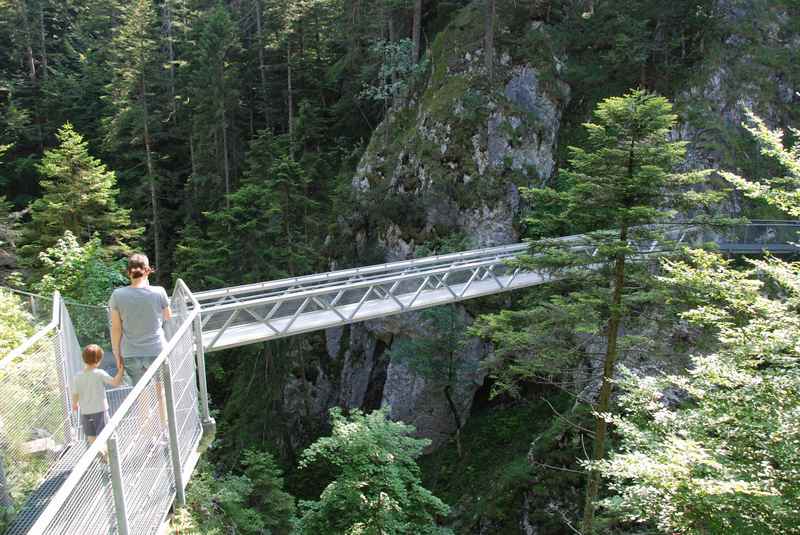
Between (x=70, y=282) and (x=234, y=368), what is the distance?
1342 centimetres

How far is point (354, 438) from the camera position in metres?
10.9

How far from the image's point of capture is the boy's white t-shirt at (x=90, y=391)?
467 centimetres

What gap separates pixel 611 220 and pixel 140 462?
813 centimetres

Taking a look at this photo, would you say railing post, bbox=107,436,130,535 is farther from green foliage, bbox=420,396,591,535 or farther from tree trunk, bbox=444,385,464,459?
tree trunk, bbox=444,385,464,459

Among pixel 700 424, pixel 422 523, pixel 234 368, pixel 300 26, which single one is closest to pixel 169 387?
pixel 700 424

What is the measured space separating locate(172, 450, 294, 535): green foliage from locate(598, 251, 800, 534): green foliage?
5.03m

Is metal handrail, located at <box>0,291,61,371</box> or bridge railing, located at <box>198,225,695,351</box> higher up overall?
metal handrail, located at <box>0,291,61,371</box>

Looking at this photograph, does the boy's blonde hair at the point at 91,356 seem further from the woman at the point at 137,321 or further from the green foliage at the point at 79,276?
the green foliage at the point at 79,276

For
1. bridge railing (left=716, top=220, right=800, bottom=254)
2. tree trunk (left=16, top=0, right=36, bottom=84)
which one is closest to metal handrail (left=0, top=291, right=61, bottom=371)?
bridge railing (left=716, top=220, right=800, bottom=254)

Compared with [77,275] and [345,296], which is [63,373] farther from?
[77,275]

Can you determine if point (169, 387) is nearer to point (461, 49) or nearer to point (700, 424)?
point (700, 424)

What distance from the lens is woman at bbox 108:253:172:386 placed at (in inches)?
190

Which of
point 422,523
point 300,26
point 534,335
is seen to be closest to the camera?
point 534,335

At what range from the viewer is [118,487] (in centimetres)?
313
